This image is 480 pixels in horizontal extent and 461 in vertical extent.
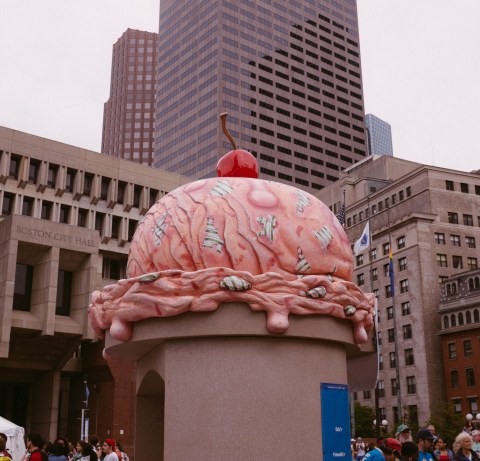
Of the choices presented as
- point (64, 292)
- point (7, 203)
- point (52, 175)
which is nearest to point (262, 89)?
point (52, 175)

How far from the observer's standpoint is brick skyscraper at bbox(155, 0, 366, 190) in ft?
462

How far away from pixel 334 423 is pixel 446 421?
5509cm

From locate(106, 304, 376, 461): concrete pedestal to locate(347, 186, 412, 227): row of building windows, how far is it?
2767 inches

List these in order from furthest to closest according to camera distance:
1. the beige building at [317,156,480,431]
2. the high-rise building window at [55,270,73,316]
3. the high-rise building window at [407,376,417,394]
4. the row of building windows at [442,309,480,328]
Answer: the high-rise building window at [407,376,417,394] → the beige building at [317,156,480,431] → the row of building windows at [442,309,480,328] → the high-rise building window at [55,270,73,316]

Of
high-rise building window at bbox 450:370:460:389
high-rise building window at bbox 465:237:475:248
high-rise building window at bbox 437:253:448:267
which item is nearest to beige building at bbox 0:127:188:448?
high-rise building window at bbox 437:253:448:267

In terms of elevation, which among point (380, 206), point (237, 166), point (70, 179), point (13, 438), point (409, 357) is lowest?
point (13, 438)

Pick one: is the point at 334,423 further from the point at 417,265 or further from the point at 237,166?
the point at 417,265

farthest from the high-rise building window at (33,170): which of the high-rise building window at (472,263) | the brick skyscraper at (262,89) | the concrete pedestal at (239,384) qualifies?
the brick skyscraper at (262,89)

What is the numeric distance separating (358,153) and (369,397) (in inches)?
3528

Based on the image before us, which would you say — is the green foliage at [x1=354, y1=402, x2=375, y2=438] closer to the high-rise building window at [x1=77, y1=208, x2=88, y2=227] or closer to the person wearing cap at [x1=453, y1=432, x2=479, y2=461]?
the high-rise building window at [x1=77, y1=208, x2=88, y2=227]

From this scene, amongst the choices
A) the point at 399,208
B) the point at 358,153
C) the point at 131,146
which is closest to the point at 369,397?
the point at 399,208

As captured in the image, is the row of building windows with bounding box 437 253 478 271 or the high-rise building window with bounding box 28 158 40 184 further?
the row of building windows with bounding box 437 253 478 271

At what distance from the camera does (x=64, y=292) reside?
167 feet

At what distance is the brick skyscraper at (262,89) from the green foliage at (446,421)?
79175mm
